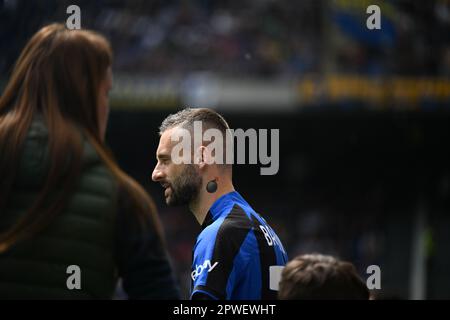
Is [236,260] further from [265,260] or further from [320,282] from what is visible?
[320,282]

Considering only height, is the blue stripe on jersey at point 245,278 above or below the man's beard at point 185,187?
below

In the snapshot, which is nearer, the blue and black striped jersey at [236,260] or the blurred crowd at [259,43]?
the blue and black striped jersey at [236,260]

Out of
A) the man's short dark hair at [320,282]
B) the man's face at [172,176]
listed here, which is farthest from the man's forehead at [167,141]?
the man's short dark hair at [320,282]

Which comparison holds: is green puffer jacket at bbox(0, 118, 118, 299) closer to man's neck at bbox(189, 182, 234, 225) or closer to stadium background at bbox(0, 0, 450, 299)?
man's neck at bbox(189, 182, 234, 225)

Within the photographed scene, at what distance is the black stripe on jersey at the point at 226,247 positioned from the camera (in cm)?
174

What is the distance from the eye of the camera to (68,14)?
212cm

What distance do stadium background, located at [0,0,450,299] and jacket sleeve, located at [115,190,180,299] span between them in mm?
7496

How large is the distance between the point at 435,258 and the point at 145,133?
3711 mm

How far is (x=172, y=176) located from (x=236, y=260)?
0.23 meters

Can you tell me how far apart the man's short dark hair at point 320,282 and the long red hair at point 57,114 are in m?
0.31

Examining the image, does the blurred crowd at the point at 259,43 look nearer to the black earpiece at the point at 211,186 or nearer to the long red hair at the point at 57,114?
the black earpiece at the point at 211,186

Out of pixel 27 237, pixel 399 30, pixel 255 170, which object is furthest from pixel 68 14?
pixel 399 30

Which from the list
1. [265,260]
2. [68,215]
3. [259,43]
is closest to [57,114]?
[68,215]
